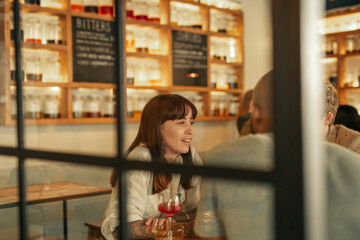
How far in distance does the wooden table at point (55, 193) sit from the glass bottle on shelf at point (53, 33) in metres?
1.60

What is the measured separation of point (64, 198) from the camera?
1.53 meters

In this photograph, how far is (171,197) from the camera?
51.1 inches

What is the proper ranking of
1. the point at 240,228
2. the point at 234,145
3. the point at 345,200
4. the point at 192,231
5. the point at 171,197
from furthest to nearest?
the point at 171,197 → the point at 192,231 → the point at 345,200 → the point at 240,228 → the point at 234,145

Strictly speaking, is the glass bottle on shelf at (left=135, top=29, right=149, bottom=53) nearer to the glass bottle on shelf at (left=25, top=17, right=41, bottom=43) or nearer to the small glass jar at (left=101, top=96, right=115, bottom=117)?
the glass bottle on shelf at (left=25, top=17, right=41, bottom=43)

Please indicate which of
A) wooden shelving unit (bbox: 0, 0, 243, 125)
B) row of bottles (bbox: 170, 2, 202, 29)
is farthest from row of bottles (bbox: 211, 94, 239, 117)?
row of bottles (bbox: 170, 2, 202, 29)

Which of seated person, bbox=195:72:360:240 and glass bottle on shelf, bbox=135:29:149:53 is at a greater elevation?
glass bottle on shelf, bbox=135:29:149:53

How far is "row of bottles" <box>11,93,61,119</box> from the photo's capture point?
1.06 metres

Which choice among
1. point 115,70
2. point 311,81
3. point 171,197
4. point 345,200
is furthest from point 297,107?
point 171,197

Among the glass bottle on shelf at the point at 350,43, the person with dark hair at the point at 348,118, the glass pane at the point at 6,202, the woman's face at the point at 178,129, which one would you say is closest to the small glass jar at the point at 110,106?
the glass pane at the point at 6,202

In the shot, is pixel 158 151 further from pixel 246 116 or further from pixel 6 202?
pixel 6 202

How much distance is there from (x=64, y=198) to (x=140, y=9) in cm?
236

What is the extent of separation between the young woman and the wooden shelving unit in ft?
0.22

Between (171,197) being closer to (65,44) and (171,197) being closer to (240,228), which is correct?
(240,228)

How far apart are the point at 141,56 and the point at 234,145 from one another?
2.83 metres
